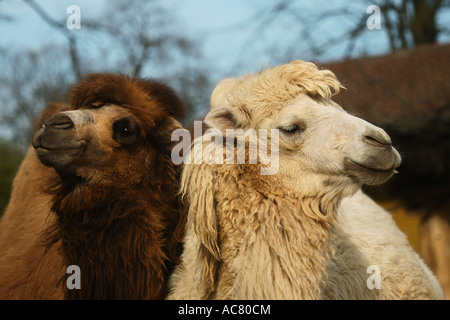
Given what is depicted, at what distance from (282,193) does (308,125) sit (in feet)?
1.37

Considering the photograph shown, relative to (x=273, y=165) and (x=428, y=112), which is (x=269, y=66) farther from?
(x=428, y=112)

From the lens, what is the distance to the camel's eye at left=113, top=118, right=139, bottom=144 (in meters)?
3.61

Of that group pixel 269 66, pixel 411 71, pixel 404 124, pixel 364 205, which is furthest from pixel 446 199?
pixel 269 66

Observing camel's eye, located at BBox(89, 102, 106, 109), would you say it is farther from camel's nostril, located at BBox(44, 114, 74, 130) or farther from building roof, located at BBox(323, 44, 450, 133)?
building roof, located at BBox(323, 44, 450, 133)

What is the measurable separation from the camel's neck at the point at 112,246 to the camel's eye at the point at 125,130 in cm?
37

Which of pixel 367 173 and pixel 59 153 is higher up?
pixel 59 153

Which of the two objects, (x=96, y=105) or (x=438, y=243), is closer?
(x=96, y=105)

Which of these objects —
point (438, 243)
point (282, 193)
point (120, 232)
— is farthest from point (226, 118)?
point (438, 243)

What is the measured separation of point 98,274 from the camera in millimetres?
3473

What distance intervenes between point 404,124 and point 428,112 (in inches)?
20.5

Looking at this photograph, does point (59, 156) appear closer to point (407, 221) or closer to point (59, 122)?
point (59, 122)

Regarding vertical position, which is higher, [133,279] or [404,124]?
[404,124]

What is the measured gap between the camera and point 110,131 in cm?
359

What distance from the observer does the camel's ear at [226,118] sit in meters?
3.26
